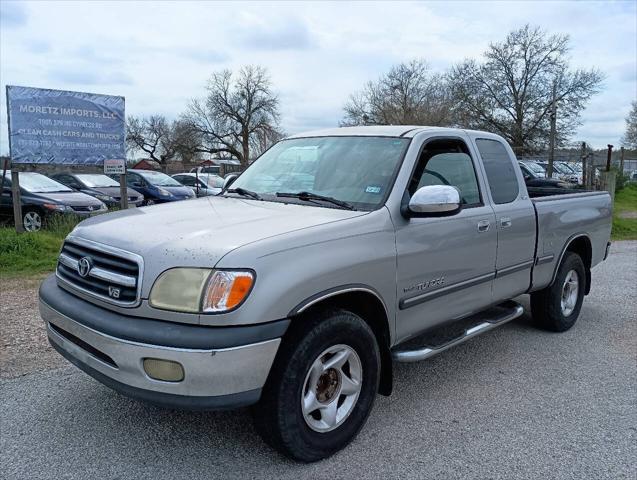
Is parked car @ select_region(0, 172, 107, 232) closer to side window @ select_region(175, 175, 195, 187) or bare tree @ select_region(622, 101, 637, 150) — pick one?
side window @ select_region(175, 175, 195, 187)

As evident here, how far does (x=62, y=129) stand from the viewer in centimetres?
961

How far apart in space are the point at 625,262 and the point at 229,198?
8.16m

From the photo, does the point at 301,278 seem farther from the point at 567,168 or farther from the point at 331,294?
the point at 567,168

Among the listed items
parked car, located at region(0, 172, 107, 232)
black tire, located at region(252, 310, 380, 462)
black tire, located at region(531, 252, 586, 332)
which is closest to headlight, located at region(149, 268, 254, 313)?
black tire, located at region(252, 310, 380, 462)

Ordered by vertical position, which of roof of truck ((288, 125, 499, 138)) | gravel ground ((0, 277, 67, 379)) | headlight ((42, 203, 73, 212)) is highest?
roof of truck ((288, 125, 499, 138))

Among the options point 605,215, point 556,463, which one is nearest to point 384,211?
point 556,463

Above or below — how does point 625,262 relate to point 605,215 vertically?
below

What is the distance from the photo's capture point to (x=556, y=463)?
2979mm

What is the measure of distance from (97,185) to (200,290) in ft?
45.2

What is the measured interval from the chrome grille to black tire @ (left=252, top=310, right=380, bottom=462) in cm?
82

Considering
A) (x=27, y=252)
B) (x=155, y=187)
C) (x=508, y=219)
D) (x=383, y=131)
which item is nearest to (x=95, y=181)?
(x=155, y=187)

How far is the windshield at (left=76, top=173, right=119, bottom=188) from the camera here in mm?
14914

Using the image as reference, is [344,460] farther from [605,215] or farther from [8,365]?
[605,215]

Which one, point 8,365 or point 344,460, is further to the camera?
point 8,365
